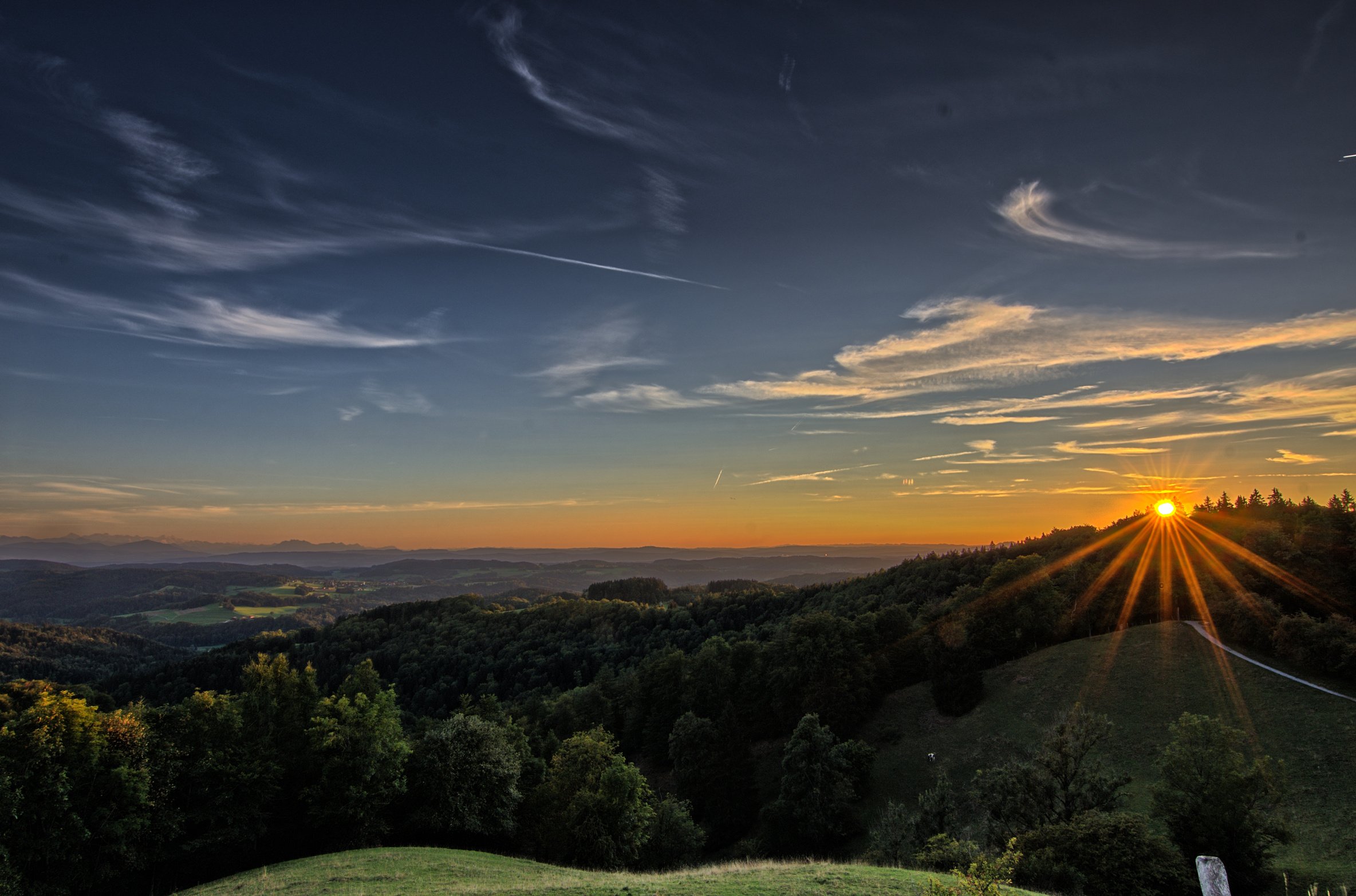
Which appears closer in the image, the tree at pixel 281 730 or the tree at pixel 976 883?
the tree at pixel 976 883

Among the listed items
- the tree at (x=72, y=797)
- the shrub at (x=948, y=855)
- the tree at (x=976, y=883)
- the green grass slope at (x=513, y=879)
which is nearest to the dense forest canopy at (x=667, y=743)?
the tree at (x=72, y=797)

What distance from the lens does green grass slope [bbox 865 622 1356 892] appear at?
33.6 m

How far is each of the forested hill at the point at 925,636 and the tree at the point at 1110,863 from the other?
36.1 m

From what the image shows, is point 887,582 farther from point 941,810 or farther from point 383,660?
point 383,660

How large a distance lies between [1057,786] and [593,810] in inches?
1170

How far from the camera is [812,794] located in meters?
55.8

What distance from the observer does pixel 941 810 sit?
40.6 metres

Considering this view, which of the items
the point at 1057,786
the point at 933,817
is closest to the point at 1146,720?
the point at 1057,786

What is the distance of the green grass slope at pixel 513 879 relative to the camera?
67.1ft

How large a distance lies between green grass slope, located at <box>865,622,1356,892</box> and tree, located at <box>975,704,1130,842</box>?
7871 millimetres

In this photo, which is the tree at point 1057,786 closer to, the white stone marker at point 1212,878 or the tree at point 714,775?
the white stone marker at point 1212,878

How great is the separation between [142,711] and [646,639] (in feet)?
435

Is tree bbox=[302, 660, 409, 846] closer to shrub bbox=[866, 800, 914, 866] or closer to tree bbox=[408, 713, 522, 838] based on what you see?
tree bbox=[408, 713, 522, 838]

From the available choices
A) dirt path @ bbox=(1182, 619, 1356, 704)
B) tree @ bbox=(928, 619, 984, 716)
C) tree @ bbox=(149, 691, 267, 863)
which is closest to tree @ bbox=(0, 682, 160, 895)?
tree @ bbox=(149, 691, 267, 863)
